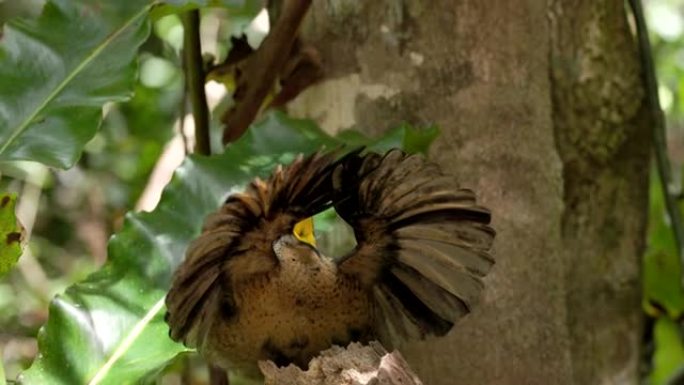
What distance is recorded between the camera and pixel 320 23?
102 cm

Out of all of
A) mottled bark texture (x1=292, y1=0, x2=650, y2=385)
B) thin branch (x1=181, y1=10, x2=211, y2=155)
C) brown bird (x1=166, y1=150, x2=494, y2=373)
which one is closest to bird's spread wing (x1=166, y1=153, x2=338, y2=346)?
brown bird (x1=166, y1=150, x2=494, y2=373)

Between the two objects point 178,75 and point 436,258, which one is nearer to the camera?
point 436,258

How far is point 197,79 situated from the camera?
1104mm

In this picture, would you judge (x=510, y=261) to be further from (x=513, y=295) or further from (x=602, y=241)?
(x=602, y=241)

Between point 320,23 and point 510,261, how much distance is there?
0.28m

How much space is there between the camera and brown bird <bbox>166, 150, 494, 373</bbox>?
61cm

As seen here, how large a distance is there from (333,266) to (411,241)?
0.05m

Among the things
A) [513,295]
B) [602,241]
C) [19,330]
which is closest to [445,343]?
[513,295]

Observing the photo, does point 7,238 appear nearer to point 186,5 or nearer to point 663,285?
point 186,5

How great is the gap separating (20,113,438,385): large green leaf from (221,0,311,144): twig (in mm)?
102

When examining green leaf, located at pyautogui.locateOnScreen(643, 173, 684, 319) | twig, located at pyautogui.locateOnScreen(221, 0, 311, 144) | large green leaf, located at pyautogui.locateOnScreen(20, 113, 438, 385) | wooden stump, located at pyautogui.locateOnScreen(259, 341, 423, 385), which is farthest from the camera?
green leaf, located at pyautogui.locateOnScreen(643, 173, 684, 319)

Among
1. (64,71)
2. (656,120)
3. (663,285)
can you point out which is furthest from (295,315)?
(663,285)

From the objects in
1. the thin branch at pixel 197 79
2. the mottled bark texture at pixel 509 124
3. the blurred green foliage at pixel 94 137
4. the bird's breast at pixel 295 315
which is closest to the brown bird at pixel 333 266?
the bird's breast at pixel 295 315

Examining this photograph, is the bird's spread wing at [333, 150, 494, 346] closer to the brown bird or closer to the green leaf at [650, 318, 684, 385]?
the brown bird
